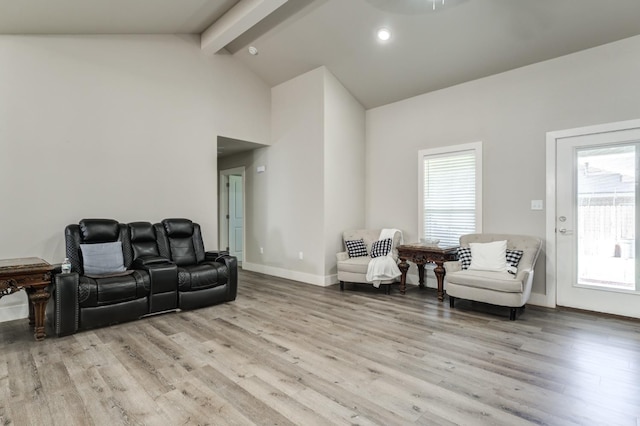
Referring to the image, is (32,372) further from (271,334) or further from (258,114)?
(258,114)

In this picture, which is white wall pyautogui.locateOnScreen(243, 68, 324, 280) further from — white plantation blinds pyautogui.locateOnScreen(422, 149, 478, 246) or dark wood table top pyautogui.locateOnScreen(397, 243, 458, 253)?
white plantation blinds pyautogui.locateOnScreen(422, 149, 478, 246)

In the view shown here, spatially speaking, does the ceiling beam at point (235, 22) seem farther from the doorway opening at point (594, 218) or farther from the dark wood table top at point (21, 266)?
the doorway opening at point (594, 218)

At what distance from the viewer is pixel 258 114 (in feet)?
19.4

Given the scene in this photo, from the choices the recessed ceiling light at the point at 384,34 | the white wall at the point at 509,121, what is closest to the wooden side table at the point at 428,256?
the white wall at the point at 509,121

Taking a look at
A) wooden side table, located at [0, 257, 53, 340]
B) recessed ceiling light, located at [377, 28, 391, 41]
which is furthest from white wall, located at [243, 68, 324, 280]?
wooden side table, located at [0, 257, 53, 340]

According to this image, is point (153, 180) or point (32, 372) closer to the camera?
point (32, 372)

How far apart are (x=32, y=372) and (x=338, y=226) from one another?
3.92 metres

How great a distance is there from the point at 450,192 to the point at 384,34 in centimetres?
232

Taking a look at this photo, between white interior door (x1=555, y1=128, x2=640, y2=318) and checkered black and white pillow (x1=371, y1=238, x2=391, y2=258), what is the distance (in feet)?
6.74

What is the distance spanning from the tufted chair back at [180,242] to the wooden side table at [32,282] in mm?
1332

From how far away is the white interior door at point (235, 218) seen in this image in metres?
7.48

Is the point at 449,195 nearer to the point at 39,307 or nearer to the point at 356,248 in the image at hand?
the point at 356,248

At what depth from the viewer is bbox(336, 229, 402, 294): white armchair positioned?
4.77m

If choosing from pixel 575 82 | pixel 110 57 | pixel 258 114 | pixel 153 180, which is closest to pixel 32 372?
pixel 153 180
